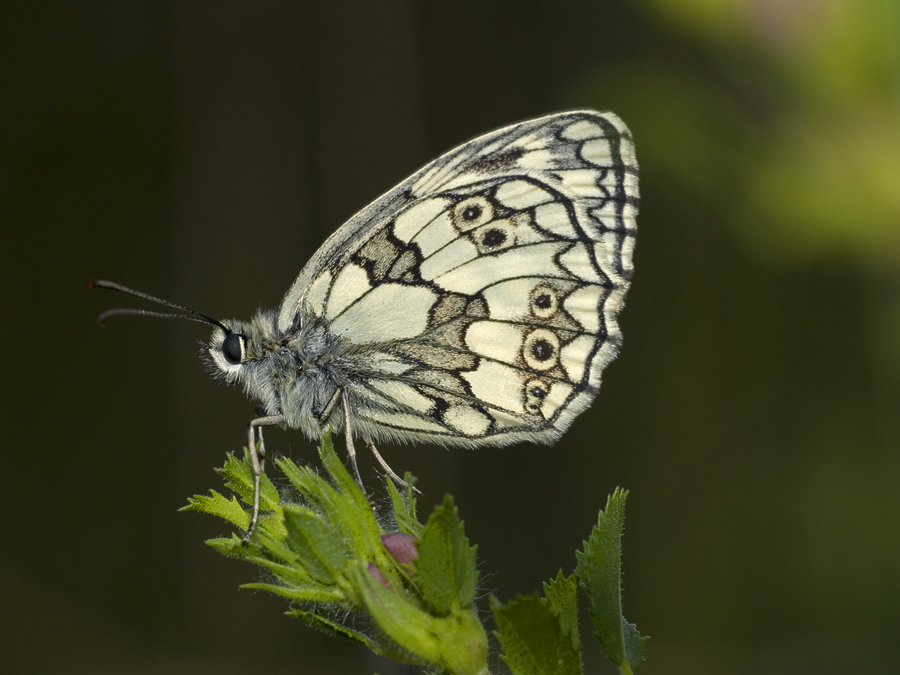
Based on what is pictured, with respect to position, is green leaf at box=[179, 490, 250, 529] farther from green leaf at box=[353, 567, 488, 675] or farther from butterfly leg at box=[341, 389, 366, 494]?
butterfly leg at box=[341, 389, 366, 494]

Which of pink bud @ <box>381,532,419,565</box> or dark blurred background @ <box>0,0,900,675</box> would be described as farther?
dark blurred background @ <box>0,0,900,675</box>

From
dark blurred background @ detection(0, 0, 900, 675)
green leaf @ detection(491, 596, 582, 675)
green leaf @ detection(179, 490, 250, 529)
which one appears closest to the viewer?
green leaf @ detection(491, 596, 582, 675)

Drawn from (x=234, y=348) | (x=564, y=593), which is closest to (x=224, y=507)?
(x=564, y=593)

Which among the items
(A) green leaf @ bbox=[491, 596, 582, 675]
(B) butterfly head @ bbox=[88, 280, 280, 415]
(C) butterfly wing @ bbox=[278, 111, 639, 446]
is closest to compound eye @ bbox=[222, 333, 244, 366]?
(B) butterfly head @ bbox=[88, 280, 280, 415]

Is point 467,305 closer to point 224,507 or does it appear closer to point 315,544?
point 224,507

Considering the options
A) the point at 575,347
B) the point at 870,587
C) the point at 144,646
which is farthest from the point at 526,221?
the point at 144,646

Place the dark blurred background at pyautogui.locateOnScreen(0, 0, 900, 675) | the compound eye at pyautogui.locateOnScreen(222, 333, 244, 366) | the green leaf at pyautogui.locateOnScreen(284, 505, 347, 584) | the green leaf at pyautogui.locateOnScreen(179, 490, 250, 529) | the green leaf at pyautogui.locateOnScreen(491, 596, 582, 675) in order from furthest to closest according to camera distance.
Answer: the dark blurred background at pyautogui.locateOnScreen(0, 0, 900, 675)
the compound eye at pyautogui.locateOnScreen(222, 333, 244, 366)
the green leaf at pyautogui.locateOnScreen(179, 490, 250, 529)
the green leaf at pyautogui.locateOnScreen(284, 505, 347, 584)
the green leaf at pyautogui.locateOnScreen(491, 596, 582, 675)

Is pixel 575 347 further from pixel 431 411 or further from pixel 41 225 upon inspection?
pixel 41 225
